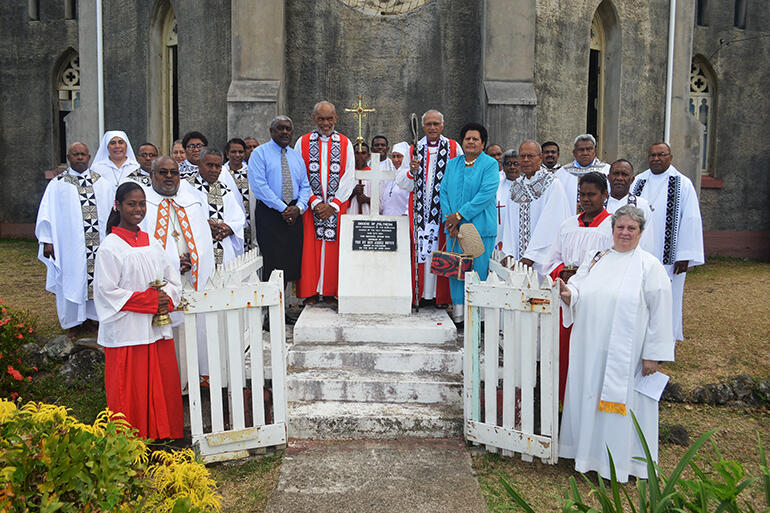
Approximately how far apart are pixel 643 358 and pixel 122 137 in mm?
5886

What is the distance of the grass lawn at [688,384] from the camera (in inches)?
164

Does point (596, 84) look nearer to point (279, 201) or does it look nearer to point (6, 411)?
point (279, 201)

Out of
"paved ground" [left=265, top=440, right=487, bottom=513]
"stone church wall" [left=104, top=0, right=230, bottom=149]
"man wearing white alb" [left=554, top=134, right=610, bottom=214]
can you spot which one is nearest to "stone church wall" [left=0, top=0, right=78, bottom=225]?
"stone church wall" [left=104, top=0, right=230, bottom=149]

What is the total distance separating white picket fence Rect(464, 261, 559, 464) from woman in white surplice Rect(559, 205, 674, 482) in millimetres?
175

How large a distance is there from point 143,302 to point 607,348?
10.6 ft

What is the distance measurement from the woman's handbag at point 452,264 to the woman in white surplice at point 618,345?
183 centimetres

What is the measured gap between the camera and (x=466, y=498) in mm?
3920

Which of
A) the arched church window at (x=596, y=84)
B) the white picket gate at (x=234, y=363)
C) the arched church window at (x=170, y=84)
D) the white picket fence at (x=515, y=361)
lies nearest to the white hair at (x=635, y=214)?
the white picket fence at (x=515, y=361)

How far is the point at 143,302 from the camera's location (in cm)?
433

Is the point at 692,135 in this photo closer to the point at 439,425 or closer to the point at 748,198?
the point at 748,198

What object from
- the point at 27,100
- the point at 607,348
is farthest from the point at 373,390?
the point at 27,100

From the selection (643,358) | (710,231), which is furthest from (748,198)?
(643,358)

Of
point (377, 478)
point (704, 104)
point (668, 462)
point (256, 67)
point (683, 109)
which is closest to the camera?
point (377, 478)

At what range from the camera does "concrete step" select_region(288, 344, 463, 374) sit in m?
5.44
